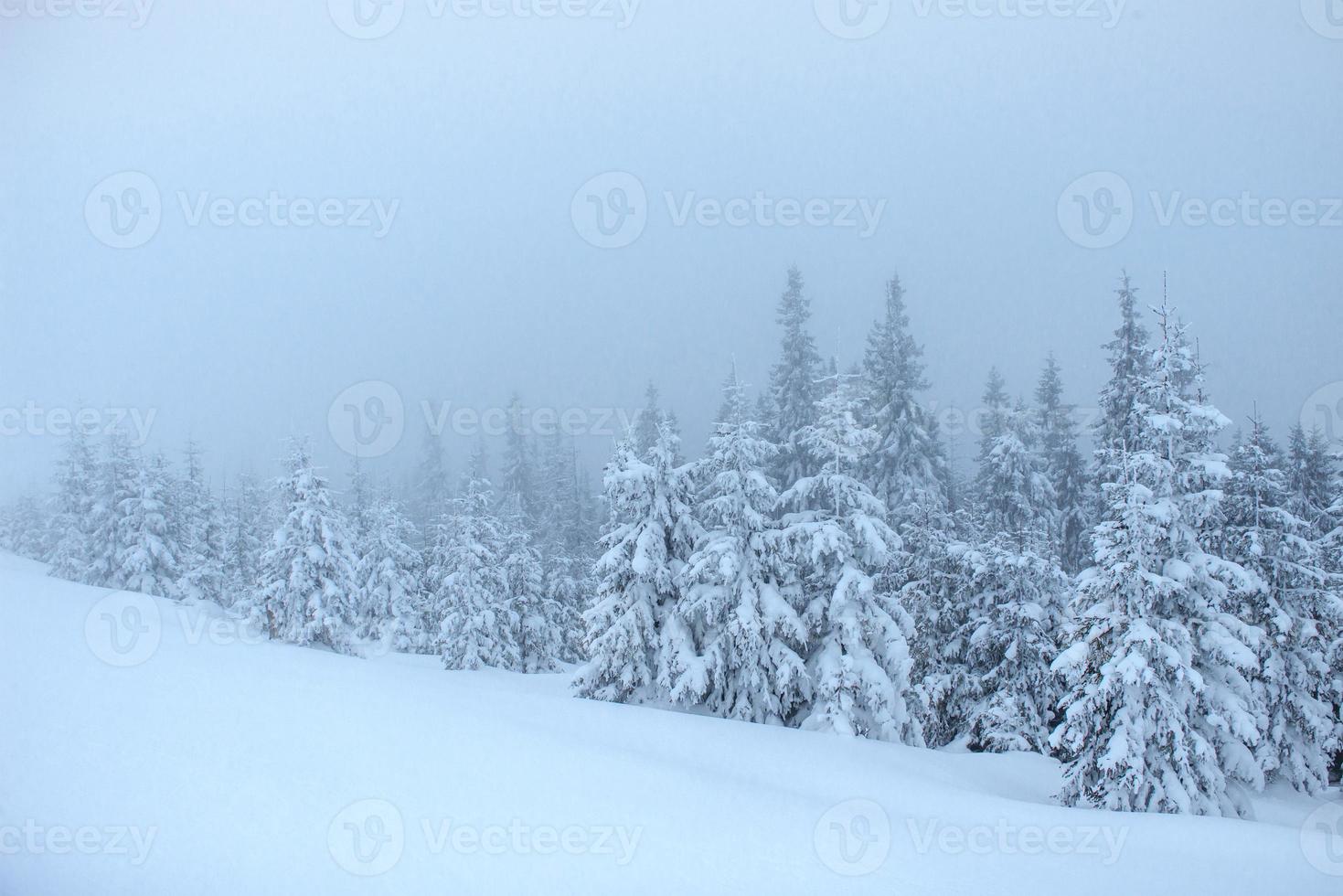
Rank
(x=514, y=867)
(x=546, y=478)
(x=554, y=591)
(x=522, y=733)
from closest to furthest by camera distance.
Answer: (x=514, y=867) → (x=522, y=733) → (x=554, y=591) → (x=546, y=478)

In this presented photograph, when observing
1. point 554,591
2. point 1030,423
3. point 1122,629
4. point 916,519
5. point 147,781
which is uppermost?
point 1030,423

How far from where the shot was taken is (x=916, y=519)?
23766 millimetres

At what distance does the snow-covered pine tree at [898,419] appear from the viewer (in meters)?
30.7

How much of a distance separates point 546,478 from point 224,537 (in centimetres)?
2210

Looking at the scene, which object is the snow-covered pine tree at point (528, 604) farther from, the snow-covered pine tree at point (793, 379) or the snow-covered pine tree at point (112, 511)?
the snow-covered pine tree at point (112, 511)

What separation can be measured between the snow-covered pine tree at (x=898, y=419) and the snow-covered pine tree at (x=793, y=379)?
3.05 meters

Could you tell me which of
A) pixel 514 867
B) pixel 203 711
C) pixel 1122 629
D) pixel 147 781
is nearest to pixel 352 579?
pixel 203 711

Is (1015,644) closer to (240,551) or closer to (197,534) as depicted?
(197,534)

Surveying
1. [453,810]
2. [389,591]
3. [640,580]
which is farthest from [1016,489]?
[389,591]

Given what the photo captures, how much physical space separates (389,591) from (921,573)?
97.2 feet

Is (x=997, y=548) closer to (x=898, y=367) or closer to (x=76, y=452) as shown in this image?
(x=898, y=367)

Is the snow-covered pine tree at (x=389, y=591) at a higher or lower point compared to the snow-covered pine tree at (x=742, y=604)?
lower

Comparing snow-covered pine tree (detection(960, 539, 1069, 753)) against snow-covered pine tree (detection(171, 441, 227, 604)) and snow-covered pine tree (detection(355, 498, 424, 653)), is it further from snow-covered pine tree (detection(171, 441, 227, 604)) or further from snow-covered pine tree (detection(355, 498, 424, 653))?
snow-covered pine tree (detection(171, 441, 227, 604))

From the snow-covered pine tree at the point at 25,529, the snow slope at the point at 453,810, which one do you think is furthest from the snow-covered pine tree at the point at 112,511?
the snow-covered pine tree at the point at 25,529
